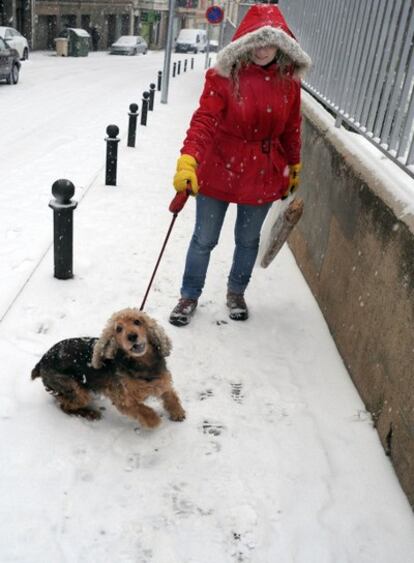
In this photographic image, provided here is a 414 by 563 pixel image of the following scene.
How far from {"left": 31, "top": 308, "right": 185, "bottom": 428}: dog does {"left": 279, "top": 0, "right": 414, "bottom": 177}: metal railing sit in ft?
5.71

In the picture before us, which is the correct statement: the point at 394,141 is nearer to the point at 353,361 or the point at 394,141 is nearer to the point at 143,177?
the point at 353,361

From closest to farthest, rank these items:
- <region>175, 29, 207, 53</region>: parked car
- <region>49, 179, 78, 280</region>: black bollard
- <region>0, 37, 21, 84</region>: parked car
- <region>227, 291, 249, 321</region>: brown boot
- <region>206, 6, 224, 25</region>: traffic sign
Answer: <region>227, 291, 249, 321</region>: brown boot < <region>49, 179, 78, 280</region>: black bollard < <region>0, 37, 21, 84</region>: parked car < <region>206, 6, 224, 25</region>: traffic sign < <region>175, 29, 207, 53</region>: parked car

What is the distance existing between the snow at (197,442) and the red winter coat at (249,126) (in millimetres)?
1125

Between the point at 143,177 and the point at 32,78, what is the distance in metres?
Result: 13.3

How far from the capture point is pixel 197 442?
9.50ft

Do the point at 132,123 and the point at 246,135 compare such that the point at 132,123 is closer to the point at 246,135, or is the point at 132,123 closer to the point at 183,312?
the point at 183,312

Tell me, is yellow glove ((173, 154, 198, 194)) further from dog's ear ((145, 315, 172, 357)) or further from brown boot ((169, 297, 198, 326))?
brown boot ((169, 297, 198, 326))


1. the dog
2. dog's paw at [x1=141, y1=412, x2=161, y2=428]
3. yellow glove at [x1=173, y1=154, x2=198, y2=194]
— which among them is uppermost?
yellow glove at [x1=173, y1=154, x2=198, y2=194]

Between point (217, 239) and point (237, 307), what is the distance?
593 millimetres

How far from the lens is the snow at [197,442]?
235cm

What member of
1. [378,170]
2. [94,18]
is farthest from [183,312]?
[94,18]

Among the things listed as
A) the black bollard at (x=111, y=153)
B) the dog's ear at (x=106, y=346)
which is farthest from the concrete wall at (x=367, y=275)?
the black bollard at (x=111, y=153)

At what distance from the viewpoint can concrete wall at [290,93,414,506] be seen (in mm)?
2697

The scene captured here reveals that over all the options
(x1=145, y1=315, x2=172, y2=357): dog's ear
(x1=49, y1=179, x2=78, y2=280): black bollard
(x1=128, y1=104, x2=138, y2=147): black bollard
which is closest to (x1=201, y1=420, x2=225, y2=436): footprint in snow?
(x1=145, y1=315, x2=172, y2=357): dog's ear
